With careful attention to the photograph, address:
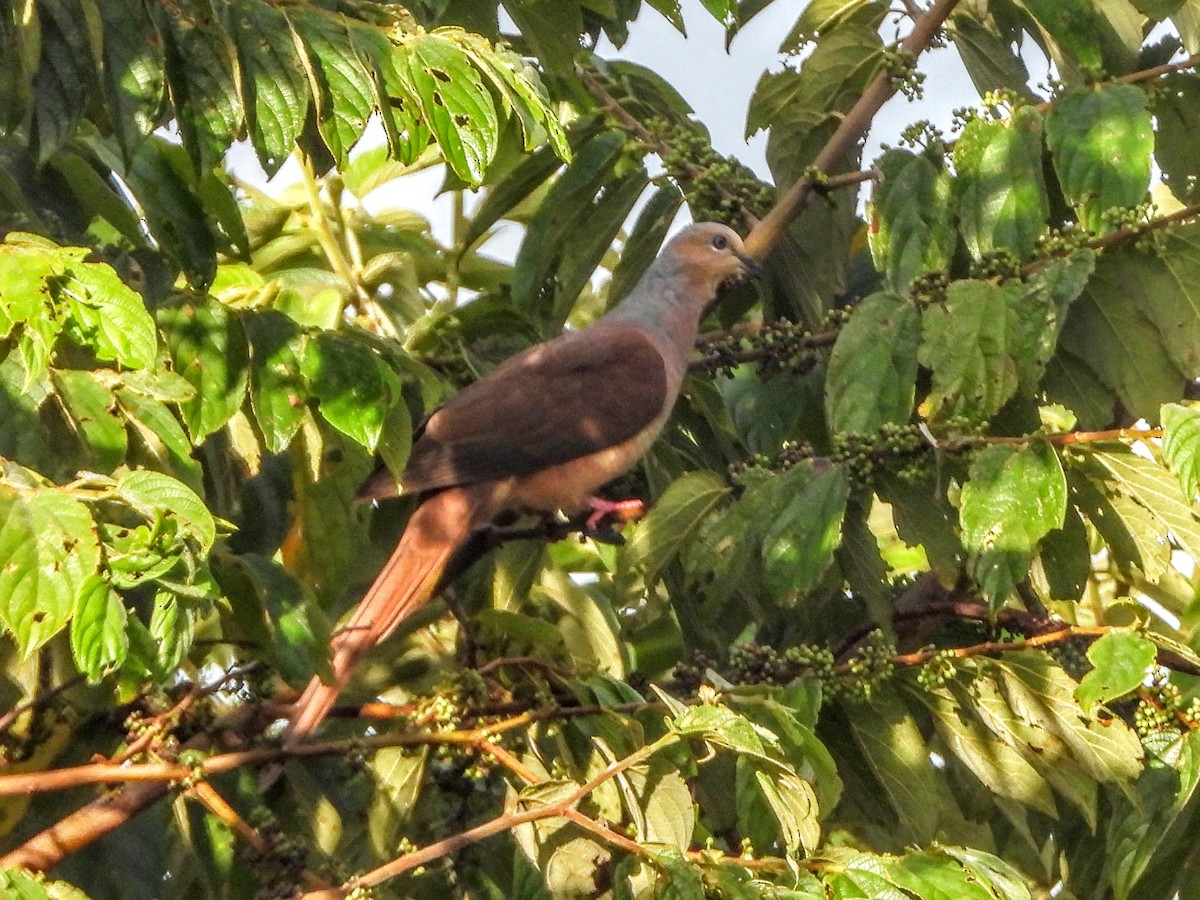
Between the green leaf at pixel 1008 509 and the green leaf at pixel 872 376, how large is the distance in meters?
0.29

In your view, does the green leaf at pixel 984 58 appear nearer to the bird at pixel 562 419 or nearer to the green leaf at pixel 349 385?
the bird at pixel 562 419

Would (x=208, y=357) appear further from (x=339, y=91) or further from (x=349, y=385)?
(x=339, y=91)

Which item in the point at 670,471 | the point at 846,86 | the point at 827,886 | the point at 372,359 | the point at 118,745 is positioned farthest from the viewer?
the point at 670,471

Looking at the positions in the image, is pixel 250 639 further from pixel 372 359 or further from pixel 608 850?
pixel 608 850

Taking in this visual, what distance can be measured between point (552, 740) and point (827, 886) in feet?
4.27

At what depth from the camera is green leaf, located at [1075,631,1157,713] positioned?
8.91ft

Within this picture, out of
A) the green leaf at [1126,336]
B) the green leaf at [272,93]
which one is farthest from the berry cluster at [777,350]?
the green leaf at [272,93]

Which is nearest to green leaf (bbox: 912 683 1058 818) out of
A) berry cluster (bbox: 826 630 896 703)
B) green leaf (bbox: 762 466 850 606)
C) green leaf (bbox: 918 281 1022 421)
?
berry cluster (bbox: 826 630 896 703)

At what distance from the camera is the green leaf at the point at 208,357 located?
2.76 meters

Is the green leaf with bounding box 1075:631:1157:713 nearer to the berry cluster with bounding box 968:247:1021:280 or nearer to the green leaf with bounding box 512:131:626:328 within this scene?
the berry cluster with bounding box 968:247:1021:280

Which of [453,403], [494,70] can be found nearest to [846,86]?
[453,403]

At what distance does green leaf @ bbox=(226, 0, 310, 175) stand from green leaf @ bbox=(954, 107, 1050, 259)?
4.97ft

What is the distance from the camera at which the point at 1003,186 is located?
11.2 ft

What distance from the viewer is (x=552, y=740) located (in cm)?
351
